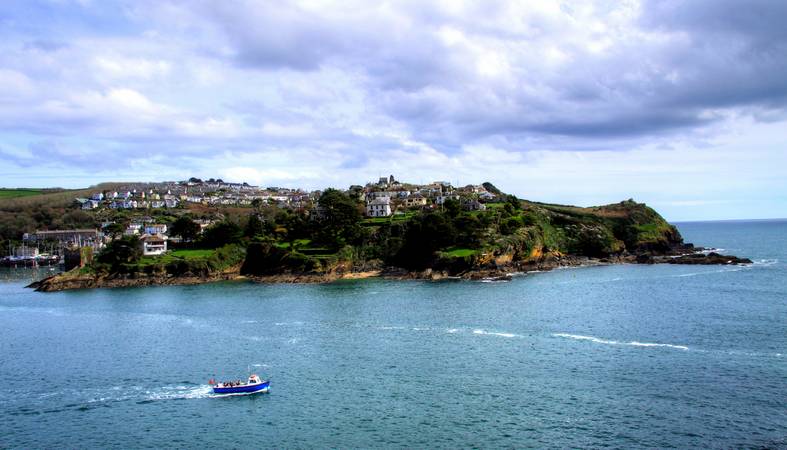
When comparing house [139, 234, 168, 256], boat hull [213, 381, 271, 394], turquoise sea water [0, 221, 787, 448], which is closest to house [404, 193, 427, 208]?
house [139, 234, 168, 256]

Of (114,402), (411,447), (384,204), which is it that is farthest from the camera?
(384,204)

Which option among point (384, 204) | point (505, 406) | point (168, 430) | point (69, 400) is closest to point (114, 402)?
point (69, 400)

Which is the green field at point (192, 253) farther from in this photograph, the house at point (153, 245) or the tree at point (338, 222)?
the tree at point (338, 222)

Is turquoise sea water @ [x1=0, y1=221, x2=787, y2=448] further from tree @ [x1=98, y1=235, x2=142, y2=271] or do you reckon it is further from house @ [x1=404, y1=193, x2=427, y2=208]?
house @ [x1=404, y1=193, x2=427, y2=208]

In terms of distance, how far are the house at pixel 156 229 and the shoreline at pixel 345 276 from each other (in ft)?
135

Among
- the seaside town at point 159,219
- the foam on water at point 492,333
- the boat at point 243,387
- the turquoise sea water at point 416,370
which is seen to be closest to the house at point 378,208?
the seaside town at point 159,219

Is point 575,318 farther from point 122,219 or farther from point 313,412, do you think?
point 122,219

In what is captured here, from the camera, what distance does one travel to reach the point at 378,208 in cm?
13662

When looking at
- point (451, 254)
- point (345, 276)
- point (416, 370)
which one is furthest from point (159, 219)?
point (416, 370)

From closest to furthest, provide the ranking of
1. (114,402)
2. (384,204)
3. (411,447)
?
(411,447)
(114,402)
(384,204)

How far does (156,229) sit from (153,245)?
29607 mm

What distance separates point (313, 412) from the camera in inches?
1417

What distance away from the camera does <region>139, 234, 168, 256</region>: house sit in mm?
117906

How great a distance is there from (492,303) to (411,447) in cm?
3901
